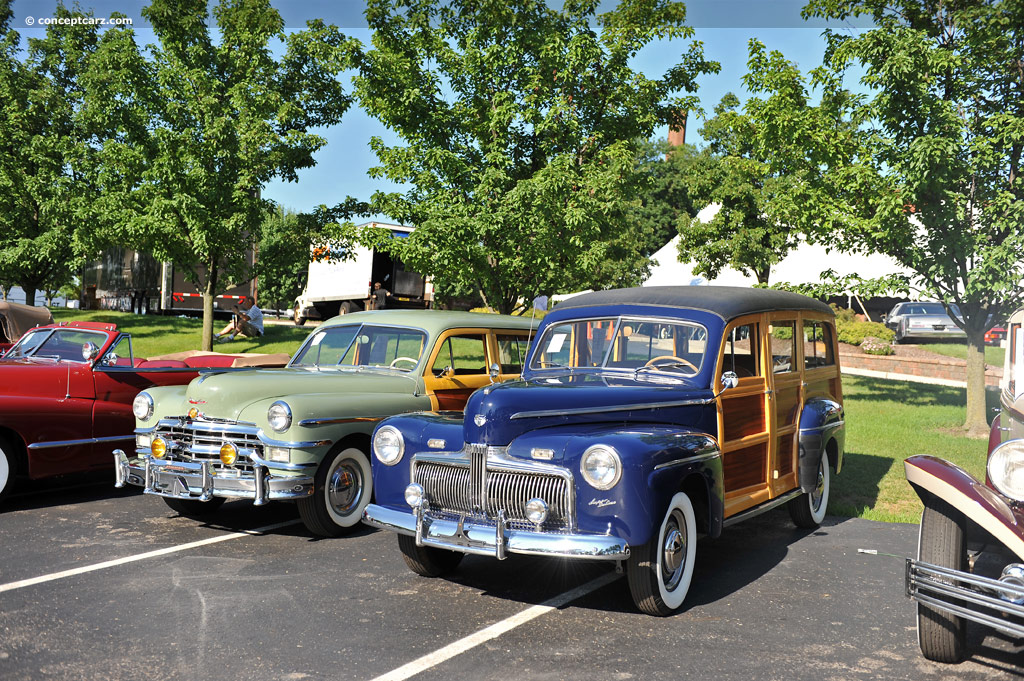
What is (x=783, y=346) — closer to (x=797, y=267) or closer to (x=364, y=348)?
(x=364, y=348)

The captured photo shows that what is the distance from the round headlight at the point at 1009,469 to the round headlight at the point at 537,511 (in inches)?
87.4

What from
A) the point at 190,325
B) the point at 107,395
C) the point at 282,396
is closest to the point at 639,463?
the point at 282,396

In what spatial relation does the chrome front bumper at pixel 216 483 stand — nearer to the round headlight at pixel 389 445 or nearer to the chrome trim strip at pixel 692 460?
the round headlight at pixel 389 445

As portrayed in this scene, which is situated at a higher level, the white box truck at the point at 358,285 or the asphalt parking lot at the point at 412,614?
the white box truck at the point at 358,285

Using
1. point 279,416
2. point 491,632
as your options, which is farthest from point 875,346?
point 491,632

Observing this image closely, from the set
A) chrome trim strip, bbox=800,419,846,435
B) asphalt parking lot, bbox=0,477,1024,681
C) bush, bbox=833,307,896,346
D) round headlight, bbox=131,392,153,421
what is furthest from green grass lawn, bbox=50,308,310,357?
bush, bbox=833,307,896,346

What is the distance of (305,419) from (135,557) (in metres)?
1.51

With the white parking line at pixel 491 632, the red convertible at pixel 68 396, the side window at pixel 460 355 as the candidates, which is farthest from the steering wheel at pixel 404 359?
the white parking line at pixel 491 632

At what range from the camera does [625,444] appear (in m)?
4.76

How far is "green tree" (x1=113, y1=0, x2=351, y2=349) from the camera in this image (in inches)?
658

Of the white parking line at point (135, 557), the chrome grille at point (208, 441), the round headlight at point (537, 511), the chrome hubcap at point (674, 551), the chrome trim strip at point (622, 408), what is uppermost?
the chrome trim strip at point (622, 408)

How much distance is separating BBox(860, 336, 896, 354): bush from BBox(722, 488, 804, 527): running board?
58.9 ft

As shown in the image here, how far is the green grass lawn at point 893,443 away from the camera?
27.9ft

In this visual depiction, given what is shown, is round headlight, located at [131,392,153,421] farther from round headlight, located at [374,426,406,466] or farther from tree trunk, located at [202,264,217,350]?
tree trunk, located at [202,264,217,350]
